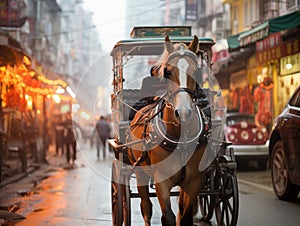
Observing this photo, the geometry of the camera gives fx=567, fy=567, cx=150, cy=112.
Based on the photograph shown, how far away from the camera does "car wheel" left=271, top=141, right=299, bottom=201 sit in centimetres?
1090

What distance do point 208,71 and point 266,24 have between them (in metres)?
8.80

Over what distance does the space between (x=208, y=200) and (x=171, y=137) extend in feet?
10.3

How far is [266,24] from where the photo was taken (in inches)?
665

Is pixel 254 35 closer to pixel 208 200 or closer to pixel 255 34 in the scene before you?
pixel 255 34

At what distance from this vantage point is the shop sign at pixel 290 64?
19709 mm

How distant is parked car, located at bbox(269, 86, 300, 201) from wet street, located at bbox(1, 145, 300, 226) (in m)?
0.31

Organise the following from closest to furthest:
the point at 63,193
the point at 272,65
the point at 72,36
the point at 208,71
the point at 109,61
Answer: the point at 208,71 < the point at 109,61 < the point at 63,193 < the point at 272,65 < the point at 72,36

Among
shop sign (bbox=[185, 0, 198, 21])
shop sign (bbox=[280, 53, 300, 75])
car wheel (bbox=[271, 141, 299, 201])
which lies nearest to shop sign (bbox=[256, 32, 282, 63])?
shop sign (bbox=[280, 53, 300, 75])

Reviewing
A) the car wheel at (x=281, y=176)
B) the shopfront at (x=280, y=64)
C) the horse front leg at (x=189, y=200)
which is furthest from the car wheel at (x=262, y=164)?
the horse front leg at (x=189, y=200)

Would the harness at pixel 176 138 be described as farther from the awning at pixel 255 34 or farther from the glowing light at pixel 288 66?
the glowing light at pixel 288 66

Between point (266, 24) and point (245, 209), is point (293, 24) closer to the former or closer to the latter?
point (266, 24)

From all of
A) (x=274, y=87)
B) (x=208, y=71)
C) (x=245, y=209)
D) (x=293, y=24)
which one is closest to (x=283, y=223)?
(x=245, y=209)

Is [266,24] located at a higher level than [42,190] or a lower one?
higher

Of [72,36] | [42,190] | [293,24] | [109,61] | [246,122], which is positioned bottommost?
[42,190]
